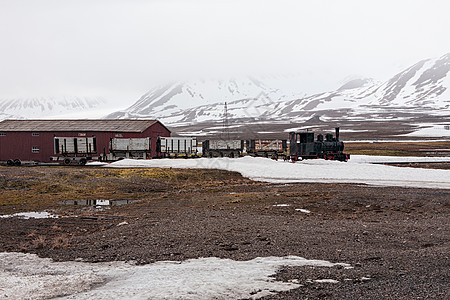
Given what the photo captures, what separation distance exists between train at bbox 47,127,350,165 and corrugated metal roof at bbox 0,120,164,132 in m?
2.66

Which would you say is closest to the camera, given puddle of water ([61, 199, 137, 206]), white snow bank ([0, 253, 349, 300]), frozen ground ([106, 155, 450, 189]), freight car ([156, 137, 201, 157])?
white snow bank ([0, 253, 349, 300])

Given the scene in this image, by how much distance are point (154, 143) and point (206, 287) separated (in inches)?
2101

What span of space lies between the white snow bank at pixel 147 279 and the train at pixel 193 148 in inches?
1625

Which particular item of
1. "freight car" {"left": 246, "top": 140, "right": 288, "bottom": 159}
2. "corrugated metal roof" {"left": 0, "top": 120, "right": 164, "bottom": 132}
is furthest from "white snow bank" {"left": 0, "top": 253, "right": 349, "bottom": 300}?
Result: "freight car" {"left": 246, "top": 140, "right": 288, "bottom": 159}

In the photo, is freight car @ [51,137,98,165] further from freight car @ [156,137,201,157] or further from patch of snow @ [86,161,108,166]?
freight car @ [156,137,201,157]

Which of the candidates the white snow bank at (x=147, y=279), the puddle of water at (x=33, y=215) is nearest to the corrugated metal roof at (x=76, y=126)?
the puddle of water at (x=33, y=215)

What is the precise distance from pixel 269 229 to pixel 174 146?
149 feet

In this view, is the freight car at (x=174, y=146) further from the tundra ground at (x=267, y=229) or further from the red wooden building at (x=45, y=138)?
the tundra ground at (x=267, y=229)

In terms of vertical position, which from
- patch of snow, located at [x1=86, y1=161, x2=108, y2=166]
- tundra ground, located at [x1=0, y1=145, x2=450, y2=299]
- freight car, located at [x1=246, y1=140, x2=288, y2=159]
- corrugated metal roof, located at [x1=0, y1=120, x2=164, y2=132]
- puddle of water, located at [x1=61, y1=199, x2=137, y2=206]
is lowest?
puddle of water, located at [x1=61, y1=199, x2=137, y2=206]

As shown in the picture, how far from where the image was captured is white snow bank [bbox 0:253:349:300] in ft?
33.1

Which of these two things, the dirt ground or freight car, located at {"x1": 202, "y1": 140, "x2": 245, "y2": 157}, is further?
freight car, located at {"x1": 202, "y1": 140, "x2": 245, "y2": 157}

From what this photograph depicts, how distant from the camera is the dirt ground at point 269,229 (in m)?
11.4

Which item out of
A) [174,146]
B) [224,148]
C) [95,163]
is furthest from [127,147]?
[224,148]

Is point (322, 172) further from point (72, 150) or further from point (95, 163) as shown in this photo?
point (72, 150)
